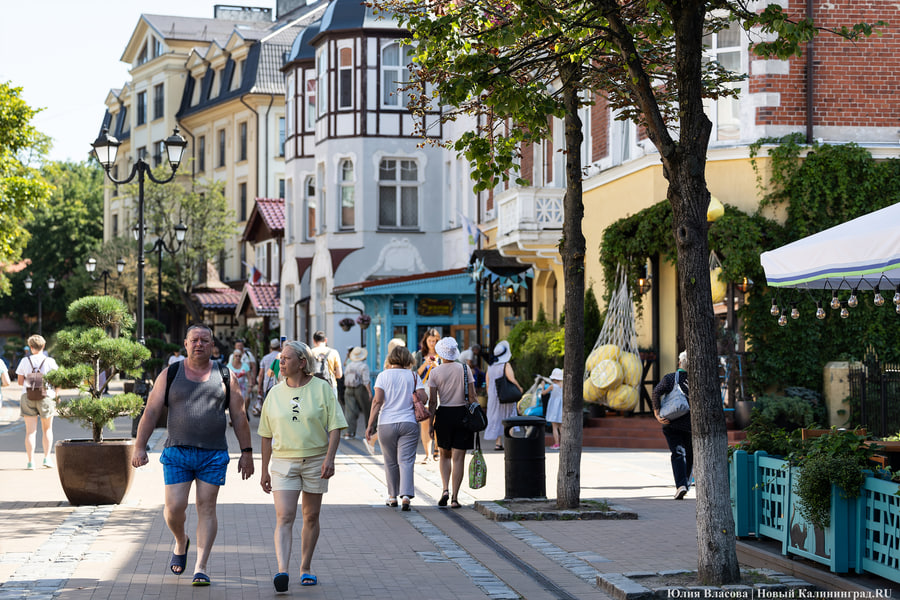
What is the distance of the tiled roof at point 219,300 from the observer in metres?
56.0

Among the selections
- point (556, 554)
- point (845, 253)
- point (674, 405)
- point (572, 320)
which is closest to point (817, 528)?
point (845, 253)

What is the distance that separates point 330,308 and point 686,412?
88.5ft

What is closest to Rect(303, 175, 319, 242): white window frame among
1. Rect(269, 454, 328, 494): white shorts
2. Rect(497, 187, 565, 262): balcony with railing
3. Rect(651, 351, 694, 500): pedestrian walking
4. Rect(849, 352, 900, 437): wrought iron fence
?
Rect(497, 187, 565, 262): balcony with railing

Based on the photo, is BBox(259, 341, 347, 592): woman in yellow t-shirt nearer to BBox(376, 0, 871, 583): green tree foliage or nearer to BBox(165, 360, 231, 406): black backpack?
BBox(165, 360, 231, 406): black backpack

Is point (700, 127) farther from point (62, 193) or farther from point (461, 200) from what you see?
point (62, 193)

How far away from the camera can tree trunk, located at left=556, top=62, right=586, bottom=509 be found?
1212cm

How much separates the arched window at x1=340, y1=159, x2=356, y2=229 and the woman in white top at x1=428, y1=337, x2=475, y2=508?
26.3m

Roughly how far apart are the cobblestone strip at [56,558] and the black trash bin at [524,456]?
4037 millimetres

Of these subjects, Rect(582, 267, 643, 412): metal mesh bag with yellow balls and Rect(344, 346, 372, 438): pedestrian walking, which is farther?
Rect(344, 346, 372, 438): pedestrian walking

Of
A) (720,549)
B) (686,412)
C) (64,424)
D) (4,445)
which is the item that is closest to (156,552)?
(720,549)

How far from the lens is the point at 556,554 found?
9.78 meters

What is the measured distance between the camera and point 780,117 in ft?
69.5

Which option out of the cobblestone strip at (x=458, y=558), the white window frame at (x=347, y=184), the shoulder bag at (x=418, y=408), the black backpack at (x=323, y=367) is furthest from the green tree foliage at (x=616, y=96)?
the white window frame at (x=347, y=184)

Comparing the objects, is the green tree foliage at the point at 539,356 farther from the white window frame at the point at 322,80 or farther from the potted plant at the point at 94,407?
the white window frame at the point at 322,80
